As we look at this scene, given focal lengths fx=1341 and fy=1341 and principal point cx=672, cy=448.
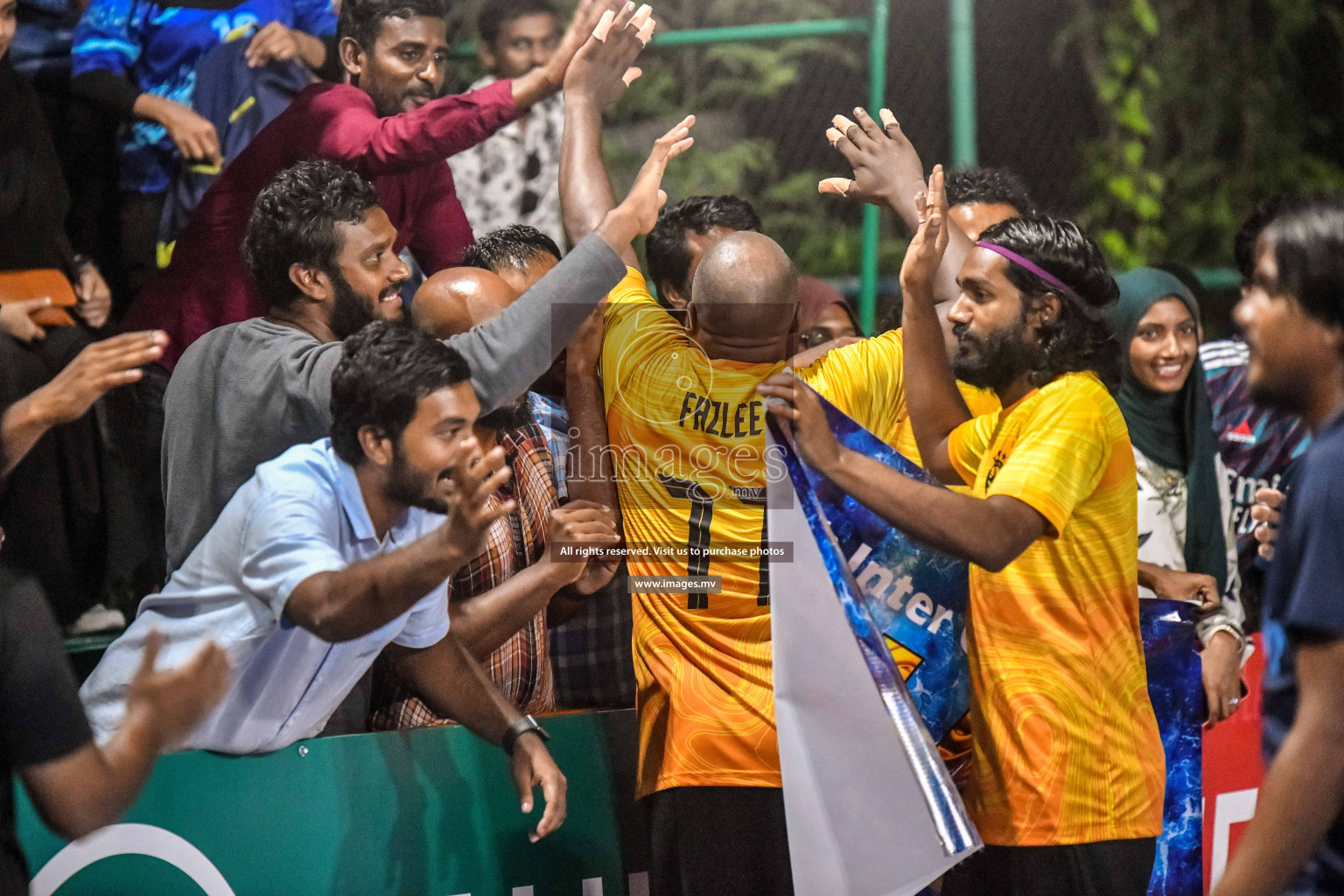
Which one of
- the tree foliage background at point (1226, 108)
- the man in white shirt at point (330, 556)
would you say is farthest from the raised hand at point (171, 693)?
the tree foliage background at point (1226, 108)

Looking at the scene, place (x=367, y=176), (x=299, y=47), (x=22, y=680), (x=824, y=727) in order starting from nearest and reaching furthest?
(x=22, y=680)
(x=824, y=727)
(x=367, y=176)
(x=299, y=47)

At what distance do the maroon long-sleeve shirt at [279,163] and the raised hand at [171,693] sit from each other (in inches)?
61.5

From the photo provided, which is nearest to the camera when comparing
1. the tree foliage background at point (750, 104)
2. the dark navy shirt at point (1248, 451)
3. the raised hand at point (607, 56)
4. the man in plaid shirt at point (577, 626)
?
the raised hand at point (607, 56)

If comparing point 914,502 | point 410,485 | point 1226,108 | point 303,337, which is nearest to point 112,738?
point 410,485

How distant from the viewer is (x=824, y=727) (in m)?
2.93

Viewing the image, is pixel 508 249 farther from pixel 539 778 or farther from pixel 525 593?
pixel 539 778

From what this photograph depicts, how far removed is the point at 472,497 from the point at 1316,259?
146cm

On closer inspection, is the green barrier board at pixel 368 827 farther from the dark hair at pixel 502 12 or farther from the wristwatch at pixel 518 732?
the dark hair at pixel 502 12

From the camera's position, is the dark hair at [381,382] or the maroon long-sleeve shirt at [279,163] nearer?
the dark hair at [381,382]

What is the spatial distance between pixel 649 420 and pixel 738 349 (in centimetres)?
27

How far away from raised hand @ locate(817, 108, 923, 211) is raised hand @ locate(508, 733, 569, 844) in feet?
5.34

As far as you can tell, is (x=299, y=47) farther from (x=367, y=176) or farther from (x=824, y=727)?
(x=824, y=727)

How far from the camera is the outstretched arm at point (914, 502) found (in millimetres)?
2758

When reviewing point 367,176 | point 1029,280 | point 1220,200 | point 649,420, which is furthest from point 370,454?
point 1220,200
